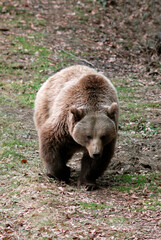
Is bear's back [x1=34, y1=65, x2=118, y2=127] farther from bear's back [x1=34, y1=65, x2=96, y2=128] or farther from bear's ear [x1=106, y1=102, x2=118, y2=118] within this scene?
bear's ear [x1=106, y1=102, x2=118, y2=118]

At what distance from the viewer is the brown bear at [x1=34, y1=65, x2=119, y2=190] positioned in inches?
231

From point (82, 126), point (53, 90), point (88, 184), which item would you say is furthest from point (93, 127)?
point (53, 90)

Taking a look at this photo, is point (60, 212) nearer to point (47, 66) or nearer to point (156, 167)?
point (156, 167)

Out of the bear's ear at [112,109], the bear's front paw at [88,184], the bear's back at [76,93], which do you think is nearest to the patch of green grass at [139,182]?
the bear's front paw at [88,184]

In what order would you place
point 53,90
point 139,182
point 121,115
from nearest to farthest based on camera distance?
point 139,182
point 53,90
point 121,115

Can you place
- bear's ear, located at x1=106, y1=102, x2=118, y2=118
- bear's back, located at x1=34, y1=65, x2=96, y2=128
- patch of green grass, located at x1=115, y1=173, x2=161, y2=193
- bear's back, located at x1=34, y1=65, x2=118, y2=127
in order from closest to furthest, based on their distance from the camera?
bear's ear, located at x1=106, y1=102, x2=118, y2=118 < bear's back, located at x1=34, y1=65, x2=118, y2=127 < patch of green grass, located at x1=115, y1=173, x2=161, y2=193 < bear's back, located at x1=34, y1=65, x2=96, y2=128

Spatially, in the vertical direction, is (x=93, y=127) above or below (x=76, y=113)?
below

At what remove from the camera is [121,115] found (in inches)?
413

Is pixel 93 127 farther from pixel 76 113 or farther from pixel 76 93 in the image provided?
pixel 76 93

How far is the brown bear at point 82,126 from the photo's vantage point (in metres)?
5.87

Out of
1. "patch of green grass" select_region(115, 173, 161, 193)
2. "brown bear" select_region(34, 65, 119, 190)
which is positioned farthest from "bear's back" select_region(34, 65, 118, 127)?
"patch of green grass" select_region(115, 173, 161, 193)

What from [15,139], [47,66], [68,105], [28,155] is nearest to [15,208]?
[68,105]

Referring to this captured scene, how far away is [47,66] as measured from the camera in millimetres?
13789

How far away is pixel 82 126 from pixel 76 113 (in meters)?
0.21
